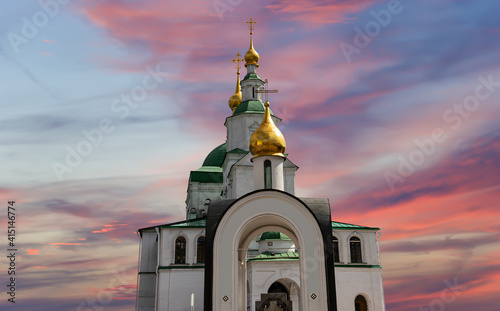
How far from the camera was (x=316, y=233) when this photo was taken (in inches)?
691

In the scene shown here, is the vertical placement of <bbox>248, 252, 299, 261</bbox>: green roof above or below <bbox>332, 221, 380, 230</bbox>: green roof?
below

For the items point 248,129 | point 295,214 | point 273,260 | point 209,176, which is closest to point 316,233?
point 295,214

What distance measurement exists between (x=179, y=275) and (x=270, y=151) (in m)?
11.1

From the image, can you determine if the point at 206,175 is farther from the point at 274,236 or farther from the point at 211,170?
the point at 274,236

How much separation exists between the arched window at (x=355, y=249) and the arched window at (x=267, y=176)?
11.3 m

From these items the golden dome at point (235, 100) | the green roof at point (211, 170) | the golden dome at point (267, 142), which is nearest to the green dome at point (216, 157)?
the green roof at point (211, 170)

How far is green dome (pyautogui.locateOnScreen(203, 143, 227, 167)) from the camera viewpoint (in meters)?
41.9

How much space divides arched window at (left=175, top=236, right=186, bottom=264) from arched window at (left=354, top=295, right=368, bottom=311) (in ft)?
35.9

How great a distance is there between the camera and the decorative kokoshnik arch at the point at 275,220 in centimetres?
1691

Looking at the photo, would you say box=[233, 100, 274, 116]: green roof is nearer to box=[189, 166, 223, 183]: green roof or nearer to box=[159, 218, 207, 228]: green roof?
box=[189, 166, 223, 183]: green roof

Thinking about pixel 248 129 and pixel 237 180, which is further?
pixel 248 129

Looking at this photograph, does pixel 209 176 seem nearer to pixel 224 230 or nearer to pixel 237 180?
pixel 237 180

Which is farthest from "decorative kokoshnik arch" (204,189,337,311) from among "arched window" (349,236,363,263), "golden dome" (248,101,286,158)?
"arched window" (349,236,363,263)

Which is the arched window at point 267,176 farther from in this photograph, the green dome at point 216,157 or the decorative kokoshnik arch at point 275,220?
the green dome at point 216,157
